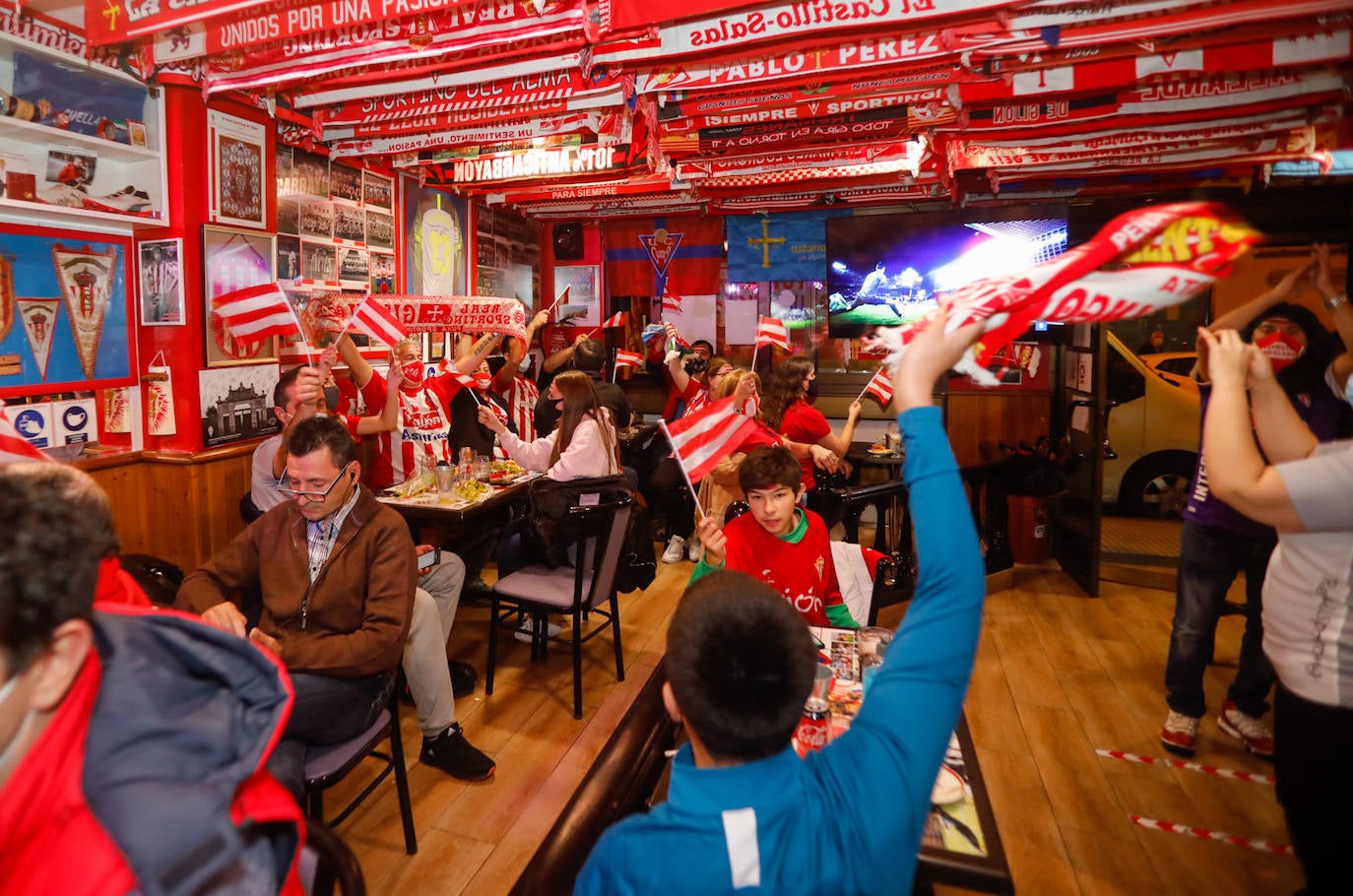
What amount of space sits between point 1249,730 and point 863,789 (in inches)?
134

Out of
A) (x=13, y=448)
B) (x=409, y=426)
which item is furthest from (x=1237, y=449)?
(x=409, y=426)

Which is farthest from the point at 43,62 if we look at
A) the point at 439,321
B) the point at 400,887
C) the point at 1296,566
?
the point at 1296,566

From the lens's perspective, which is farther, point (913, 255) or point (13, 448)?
point (913, 255)

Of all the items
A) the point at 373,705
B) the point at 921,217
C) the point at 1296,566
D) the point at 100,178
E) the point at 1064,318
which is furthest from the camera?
the point at 921,217

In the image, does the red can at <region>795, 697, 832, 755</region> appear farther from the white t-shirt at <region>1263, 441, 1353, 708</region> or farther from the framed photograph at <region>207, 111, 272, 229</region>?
the framed photograph at <region>207, 111, 272, 229</region>

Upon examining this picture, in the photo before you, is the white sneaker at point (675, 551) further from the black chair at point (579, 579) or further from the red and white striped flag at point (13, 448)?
the red and white striped flag at point (13, 448)

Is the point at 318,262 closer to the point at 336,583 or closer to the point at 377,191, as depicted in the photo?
the point at 377,191

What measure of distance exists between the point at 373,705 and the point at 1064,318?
2237mm

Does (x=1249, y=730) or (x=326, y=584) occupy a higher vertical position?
(x=326, y=584)

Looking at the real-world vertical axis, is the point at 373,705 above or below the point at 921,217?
below

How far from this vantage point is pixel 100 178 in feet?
12.7

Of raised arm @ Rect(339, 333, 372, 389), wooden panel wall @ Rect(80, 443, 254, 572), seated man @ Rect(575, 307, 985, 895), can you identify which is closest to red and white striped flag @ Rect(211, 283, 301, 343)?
raised arm @ Rect(339, 333, 372, 389)

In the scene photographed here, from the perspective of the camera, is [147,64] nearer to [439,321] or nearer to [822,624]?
[439,321]

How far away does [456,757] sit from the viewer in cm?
305
